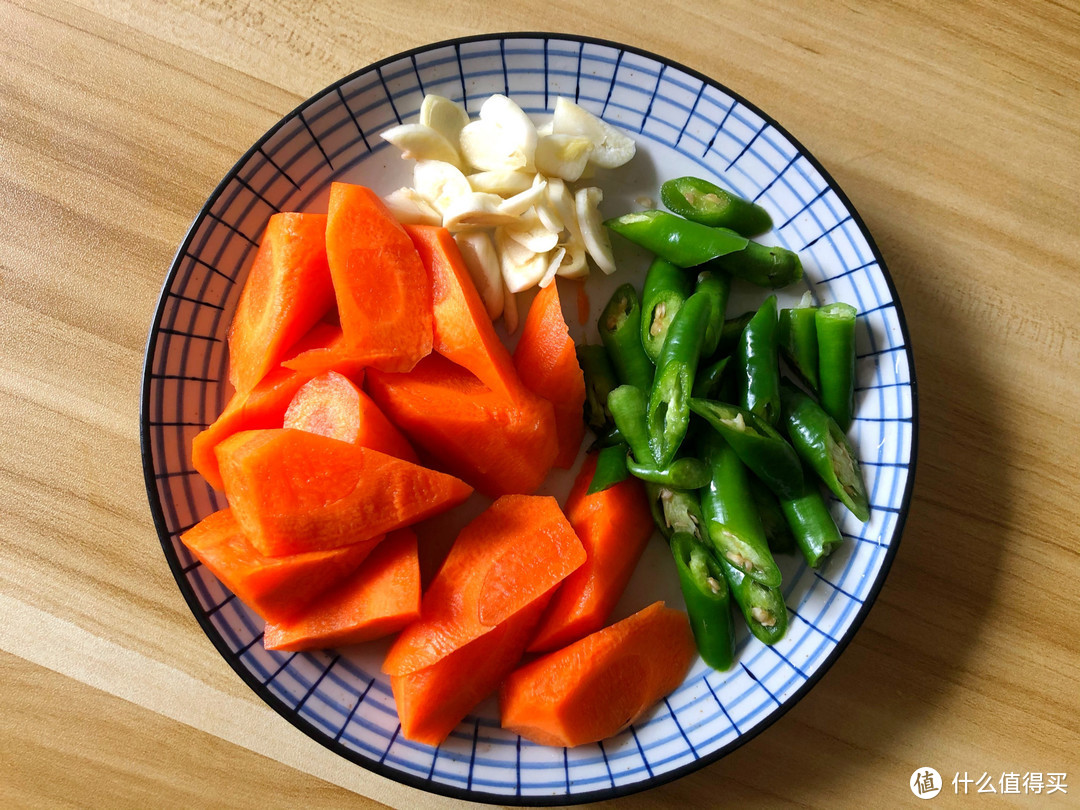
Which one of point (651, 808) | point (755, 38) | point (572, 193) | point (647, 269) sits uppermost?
point (755, 38)

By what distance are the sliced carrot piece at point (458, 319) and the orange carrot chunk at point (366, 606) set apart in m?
0.47

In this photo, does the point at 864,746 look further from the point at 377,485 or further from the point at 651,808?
the point at 377,485

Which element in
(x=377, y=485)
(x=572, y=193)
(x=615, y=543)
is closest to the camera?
(x=377, y=485)

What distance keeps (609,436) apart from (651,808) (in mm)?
1084

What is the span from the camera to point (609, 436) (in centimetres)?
192

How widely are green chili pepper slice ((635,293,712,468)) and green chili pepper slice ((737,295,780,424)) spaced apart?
0.12 m

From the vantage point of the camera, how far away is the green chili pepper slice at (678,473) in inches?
68.9

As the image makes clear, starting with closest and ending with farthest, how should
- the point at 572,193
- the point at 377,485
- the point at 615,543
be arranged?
1. the point at 377,485
2. the point at 615,543
3. the point at 572,193

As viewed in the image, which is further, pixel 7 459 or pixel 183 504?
pixel 7 459

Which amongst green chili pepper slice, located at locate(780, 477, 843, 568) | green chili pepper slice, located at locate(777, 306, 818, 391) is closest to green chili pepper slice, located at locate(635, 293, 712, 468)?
green chili pepper slice, located at locate(777, 306, 818, 391)

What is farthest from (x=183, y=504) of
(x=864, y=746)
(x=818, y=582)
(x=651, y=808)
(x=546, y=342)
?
(x=864, y=746)

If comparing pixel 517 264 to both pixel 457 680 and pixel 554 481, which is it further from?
pixel 457 680

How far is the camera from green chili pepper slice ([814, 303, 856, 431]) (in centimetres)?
179

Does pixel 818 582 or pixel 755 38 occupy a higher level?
pixel 755 38
